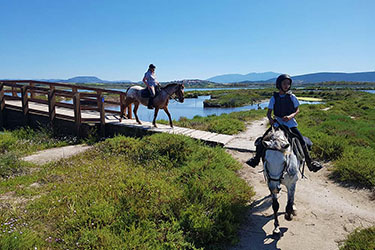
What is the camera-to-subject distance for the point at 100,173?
571cm

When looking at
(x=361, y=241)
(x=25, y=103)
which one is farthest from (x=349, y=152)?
(x=25, y=103)

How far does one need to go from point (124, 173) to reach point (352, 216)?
4779 mm

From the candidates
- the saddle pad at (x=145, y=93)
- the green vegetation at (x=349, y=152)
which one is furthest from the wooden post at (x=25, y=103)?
the green vegetation at (x=349, y=152)

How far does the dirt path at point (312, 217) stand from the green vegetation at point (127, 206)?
331mm

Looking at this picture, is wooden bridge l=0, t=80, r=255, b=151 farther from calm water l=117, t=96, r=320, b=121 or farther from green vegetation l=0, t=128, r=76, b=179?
calm water l=117, t=96, r=320, b=121

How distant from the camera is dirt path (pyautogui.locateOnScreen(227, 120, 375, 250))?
3.69m

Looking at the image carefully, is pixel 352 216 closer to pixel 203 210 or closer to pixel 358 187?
pixel 358 187

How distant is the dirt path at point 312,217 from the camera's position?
369 centimetres

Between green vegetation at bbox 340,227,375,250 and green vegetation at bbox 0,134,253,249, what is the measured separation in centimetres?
162

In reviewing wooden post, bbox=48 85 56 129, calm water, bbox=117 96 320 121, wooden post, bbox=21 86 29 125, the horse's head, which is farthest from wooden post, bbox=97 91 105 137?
calm water, bbox=117 96 320 121

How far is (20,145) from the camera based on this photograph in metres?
8.71

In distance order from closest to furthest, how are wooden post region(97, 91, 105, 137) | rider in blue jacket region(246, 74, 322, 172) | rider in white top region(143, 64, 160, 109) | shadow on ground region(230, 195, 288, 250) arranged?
shadow on ground region(230, 195, 288, 250) < rider in blue jacket region(246, 74, 322, 172) < rider in white top region(143, 64, 160, 109) < wooden post region(97, 91, 105, 137)

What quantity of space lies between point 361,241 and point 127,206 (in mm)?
3650

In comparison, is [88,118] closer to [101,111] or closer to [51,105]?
[101,111]
